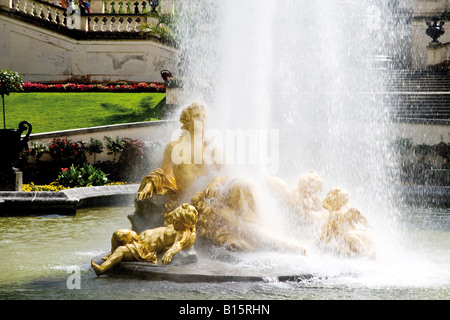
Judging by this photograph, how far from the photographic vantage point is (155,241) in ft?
21.6

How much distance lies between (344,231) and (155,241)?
2.31m

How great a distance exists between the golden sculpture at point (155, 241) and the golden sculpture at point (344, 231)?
173 cm

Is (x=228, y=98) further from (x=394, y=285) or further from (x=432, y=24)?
(x=432, y=24)

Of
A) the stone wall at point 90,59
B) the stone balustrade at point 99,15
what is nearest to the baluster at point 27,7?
the stone balustrade at point 99,15

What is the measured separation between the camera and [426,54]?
32.7 meters

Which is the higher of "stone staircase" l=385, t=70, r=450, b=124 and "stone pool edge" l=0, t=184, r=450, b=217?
"stone staircase" l=385, t=70, r=450, b=124

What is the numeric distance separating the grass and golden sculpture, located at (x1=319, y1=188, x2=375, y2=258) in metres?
13.9

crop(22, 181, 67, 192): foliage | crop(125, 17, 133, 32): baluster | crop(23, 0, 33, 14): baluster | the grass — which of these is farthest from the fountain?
crop(23, 0, 33, 14): baluster

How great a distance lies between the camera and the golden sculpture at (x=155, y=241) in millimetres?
6324

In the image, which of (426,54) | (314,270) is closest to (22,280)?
(314,270)

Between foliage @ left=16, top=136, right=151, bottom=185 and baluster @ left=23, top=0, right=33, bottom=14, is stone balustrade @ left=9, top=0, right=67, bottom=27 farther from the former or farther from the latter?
foliage @ left=16, top=136, right=151, bottom=185

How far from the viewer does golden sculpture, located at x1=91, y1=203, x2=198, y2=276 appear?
6324 millimetres

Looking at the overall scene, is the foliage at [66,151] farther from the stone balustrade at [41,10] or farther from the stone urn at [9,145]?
the stone balustrade at [41,10]

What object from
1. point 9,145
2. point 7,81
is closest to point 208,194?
point 9,145
